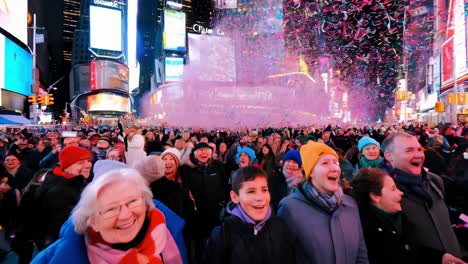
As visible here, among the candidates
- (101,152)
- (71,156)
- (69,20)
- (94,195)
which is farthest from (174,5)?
(94,195)

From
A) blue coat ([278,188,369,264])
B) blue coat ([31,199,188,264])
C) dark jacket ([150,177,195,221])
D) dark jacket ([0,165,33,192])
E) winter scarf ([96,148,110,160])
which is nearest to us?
blue coat ([31,199,188,264])

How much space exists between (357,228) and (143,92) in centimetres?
17102

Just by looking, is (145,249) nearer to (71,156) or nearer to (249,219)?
(249,219)

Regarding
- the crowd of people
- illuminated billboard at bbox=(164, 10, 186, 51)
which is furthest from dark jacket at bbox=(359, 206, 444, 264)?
illuminated billboard at bbox=(164, 10, 186, 51)

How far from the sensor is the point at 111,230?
76.2 inches

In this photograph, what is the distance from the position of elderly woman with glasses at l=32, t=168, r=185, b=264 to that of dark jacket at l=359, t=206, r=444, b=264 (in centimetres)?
174

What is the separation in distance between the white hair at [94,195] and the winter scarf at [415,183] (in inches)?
89.6

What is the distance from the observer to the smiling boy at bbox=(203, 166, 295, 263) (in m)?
2.56

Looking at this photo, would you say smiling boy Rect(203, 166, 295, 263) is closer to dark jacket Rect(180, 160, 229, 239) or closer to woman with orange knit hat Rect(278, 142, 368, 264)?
woman with orange knit hat Rect(278, 142, 368, 264)

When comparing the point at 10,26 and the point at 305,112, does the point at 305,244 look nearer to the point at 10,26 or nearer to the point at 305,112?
the point at 305,112

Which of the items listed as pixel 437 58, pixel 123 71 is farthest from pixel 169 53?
pixel 437 58

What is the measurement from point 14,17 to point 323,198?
1629 inches

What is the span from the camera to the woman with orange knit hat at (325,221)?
2730 mm

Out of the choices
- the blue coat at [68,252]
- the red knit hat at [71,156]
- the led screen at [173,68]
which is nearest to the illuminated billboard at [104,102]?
the led screen at [173,68]
